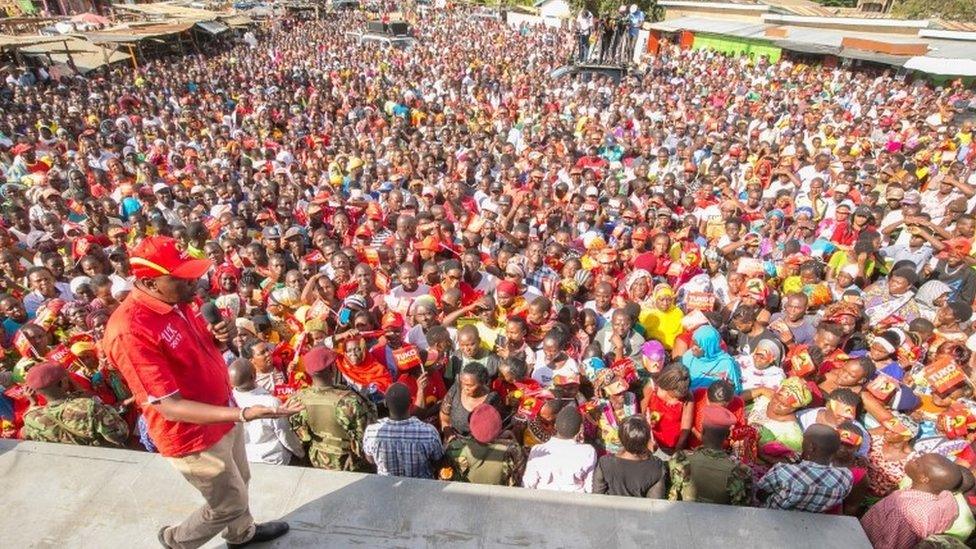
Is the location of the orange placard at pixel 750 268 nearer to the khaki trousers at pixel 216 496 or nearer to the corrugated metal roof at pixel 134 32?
the khaki trousers at pixel 216 496

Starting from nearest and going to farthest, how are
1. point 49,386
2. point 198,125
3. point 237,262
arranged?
point 49,386 → point 237,262 → point 198,125

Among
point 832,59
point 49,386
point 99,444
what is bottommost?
point 99,444

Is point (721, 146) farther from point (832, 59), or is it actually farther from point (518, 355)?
point (832, 59)

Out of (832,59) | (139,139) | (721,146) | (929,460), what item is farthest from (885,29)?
(139,139)

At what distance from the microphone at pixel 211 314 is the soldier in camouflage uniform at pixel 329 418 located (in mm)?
1427

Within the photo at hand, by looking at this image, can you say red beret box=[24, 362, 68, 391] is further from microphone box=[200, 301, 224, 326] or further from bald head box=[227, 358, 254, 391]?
microphone box=[200, 301, 224, 326]

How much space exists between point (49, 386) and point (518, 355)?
2989mm

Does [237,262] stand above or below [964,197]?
below

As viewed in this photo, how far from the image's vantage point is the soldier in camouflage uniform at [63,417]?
297cm

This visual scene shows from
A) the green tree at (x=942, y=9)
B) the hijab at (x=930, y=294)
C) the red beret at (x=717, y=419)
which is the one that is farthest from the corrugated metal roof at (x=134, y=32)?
the green tree at (x=942, y=9)

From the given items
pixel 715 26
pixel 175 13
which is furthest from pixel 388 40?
pixel 715 26

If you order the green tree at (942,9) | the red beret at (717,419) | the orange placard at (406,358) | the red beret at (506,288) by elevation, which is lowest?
the orange placard at (406,358)

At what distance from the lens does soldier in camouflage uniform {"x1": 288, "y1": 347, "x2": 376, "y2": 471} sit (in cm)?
304

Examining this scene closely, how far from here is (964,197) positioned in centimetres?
675
